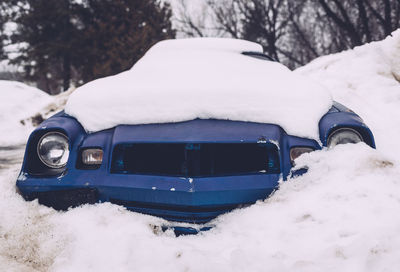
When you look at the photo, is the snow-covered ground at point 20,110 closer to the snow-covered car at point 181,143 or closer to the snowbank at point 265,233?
the snow-covered car at point 181,143

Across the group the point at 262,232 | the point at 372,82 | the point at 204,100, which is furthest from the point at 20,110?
the point at 262,232

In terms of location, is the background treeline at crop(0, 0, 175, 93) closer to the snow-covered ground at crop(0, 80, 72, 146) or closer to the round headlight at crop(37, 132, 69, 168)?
the snow-covered ground at crop(0, 80, 72, 146)

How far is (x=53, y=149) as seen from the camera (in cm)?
174

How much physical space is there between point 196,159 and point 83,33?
15.8 meters

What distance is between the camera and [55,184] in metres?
1.62

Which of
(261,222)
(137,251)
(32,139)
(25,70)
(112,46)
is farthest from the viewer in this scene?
(25,70)

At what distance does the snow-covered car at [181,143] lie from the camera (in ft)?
5.00

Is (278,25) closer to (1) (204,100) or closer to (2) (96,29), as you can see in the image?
(2) (96,29)

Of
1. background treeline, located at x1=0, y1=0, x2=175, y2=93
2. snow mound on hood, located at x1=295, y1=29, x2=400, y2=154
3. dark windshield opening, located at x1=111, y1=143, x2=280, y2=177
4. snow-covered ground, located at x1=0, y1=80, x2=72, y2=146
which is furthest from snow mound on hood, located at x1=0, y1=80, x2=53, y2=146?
snow mound on hood, located at x1=295, y1=29, x2=400, y2=154

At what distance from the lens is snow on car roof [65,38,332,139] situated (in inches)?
67.2

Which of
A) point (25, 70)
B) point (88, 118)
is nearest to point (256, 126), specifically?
point (88, 118)

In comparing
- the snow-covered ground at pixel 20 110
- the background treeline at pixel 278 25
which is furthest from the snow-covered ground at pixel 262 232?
the background treeline at pixel 278 25

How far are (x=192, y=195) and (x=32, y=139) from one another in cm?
96

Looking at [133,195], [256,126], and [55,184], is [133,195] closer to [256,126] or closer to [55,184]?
[55,184]
